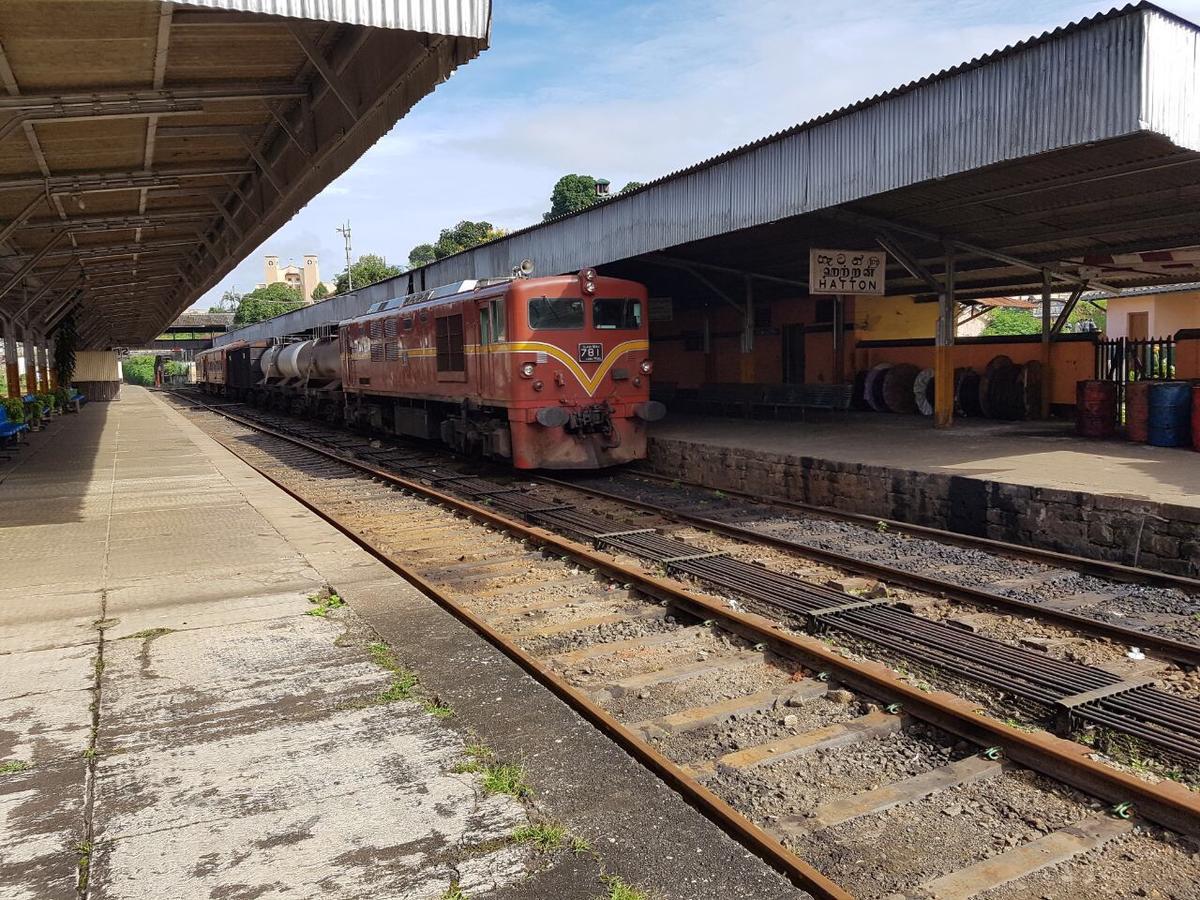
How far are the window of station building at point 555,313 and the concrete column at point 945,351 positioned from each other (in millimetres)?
6117

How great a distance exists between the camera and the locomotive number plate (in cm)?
1273

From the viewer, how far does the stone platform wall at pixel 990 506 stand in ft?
25.8

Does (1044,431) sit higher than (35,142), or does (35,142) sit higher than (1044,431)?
(35,142)

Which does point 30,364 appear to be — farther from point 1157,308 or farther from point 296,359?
point 1157,308

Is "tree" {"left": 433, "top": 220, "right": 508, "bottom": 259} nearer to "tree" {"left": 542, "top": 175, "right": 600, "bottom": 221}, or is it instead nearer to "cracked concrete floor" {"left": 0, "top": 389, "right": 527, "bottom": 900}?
"tree" {"left": 542, "top": 175, "right": 600, "bottom": 221}

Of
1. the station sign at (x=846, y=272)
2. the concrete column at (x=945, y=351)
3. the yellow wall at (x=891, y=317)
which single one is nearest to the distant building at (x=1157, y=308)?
the yellow wall at (x=891, y=317)

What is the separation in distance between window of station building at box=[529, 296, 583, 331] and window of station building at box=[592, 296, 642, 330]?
295 mm

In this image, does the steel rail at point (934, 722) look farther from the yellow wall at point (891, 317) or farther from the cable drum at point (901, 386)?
the yellow wall at point (891, 317)

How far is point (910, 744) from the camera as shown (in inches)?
164

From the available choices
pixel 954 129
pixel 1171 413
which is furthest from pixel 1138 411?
pixel 954 129

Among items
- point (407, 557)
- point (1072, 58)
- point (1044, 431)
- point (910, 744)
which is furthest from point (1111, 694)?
point (1044, 431)

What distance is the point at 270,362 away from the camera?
31672mm

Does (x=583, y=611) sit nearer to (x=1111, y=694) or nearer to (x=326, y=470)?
(x=1111, y=694)

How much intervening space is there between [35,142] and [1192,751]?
11.7 meters
